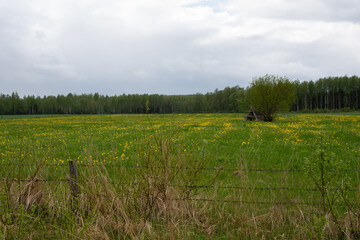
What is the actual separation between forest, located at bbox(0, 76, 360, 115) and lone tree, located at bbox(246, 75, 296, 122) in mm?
47589

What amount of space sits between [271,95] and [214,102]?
3184 inches

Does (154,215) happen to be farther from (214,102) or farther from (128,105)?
(128,105)

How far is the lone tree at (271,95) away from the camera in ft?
95.7

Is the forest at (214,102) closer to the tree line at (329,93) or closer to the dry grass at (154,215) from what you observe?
the tree line at (329,93)

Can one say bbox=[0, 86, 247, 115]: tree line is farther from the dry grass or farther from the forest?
the dry grass

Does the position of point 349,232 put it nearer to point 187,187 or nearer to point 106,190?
point 187,187

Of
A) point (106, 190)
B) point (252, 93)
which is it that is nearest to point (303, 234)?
point (106, 190)

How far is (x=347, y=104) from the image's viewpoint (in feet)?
304

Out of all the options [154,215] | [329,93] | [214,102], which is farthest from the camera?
[214,102]

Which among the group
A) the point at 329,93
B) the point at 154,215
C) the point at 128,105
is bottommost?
the point at 154,215

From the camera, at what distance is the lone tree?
29.2m

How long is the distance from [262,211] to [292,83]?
2937 cm

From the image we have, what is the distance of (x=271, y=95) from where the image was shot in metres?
28.9

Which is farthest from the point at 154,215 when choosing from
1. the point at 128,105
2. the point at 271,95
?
the point at 128,105
